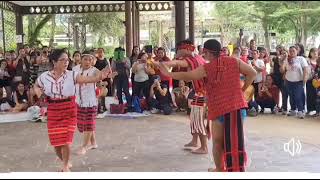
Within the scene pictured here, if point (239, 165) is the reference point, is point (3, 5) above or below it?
above

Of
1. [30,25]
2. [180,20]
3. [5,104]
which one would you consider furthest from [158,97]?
[30,25]

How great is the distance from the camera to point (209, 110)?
4988mm

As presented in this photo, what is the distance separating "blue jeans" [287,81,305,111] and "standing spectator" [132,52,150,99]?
313 cm

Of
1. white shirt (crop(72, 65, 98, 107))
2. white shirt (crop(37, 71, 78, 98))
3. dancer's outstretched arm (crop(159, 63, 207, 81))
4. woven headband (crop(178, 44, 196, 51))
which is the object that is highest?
woven headband (crop(178, 44, 196, 51))

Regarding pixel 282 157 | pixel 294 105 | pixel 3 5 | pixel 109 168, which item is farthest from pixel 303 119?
pixel 3 5

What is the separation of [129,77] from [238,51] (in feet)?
9.07

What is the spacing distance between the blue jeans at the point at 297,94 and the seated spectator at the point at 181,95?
2264mm

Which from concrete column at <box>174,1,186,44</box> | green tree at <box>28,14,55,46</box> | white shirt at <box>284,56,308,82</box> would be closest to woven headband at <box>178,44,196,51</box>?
concrete column at <box>174,1,186,44</box>

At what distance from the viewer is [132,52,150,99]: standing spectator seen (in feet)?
37.1

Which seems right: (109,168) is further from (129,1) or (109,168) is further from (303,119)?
(129,1)

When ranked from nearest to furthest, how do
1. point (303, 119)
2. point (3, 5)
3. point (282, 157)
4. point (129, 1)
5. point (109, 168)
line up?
1. point (109, 168)
2. point (282, 157)
3. point (303, 119)
4. point (129, 1)
5. point (3, 5)

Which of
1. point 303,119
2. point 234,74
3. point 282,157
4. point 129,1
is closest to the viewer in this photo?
point 234,74

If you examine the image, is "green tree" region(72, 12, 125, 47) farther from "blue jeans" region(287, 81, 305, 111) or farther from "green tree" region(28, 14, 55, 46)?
"blue jeans" region(287, 81, 305, 111)

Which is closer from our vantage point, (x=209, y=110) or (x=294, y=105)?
(x=209, y=110)
